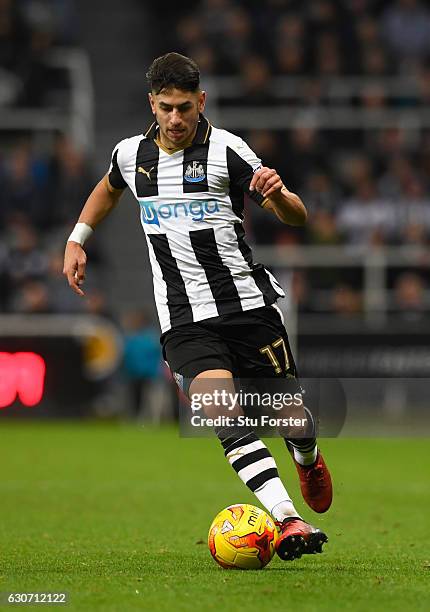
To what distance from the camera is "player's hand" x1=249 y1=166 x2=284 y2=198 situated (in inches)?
223

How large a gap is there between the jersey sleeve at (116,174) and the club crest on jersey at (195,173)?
18.0 inches

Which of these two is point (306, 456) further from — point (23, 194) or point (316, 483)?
point (23, 194)

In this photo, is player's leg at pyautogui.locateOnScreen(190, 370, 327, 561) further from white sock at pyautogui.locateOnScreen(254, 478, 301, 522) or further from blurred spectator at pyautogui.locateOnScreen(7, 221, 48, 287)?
blurred spectator at pyautogui.locateOnScreen(7, 221, 48, 287)

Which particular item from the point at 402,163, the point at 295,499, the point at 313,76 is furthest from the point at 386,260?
the point at 295,499

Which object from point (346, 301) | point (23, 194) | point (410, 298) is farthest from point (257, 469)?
point (23, 194)

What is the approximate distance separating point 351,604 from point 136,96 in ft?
54.5

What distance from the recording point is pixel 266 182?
568 centimetres

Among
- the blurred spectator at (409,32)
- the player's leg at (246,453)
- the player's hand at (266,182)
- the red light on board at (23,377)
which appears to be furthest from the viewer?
the blurred spectator at (409,32)

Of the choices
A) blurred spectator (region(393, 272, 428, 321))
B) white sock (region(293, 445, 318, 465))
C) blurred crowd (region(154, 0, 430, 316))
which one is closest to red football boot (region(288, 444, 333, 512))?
Result: white sock (region(293, 445, 318, 465))

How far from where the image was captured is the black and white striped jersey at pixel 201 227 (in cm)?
617

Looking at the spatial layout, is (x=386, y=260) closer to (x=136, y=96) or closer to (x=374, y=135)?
(x=374, y=135)

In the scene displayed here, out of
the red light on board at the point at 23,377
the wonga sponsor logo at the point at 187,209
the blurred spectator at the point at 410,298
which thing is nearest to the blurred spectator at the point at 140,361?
the red light on board at the point at 23,377

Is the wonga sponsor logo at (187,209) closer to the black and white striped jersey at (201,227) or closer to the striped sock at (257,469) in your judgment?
the black and white striped jersey at (201,227)

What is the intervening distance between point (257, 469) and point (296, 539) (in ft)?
1.26
